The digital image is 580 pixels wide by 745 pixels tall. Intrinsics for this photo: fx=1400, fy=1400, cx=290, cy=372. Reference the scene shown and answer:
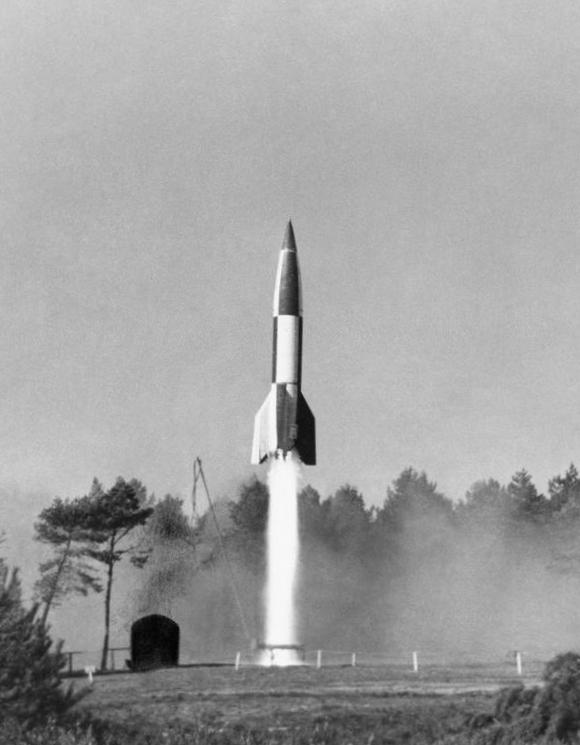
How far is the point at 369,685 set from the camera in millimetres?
64312

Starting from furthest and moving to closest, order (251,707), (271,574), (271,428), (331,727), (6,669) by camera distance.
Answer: (271,574) < (271,428) < (251,707) < (331,727) < (6,669)

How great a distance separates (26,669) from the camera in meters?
39.2

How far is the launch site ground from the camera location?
52.1 m

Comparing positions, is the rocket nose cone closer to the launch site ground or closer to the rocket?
the rocket

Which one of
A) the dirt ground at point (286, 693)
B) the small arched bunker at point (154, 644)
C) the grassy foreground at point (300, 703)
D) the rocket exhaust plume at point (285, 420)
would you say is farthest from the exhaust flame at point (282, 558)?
the grassy foreground at point (300, 703)

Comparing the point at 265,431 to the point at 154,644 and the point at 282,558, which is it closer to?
the point at 282,558

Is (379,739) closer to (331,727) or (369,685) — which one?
(331,727)

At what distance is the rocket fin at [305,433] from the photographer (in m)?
80.1

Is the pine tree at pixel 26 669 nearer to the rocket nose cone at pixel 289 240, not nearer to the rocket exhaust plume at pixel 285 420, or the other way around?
the rocket exhaust plume at pixel 285 420

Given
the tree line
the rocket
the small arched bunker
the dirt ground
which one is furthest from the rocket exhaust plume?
the tree line

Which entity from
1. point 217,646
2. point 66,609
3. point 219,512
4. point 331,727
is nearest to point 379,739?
point 331,727

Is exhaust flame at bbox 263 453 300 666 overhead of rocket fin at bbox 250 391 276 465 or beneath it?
beneath

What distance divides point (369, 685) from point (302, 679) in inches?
153

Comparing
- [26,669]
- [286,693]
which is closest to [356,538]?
[286,693]
